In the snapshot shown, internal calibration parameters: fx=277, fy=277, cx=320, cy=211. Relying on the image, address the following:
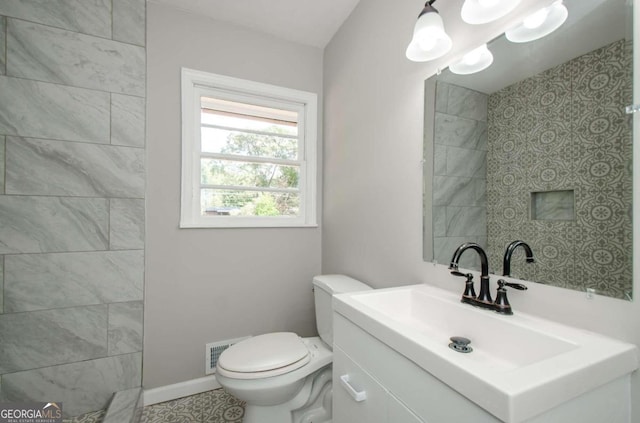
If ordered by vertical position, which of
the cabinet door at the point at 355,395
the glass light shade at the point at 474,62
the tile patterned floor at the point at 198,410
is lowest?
the tile patterned floor at the point at 198,410

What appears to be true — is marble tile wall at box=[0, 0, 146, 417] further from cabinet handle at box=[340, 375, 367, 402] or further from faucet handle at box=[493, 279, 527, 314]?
faucet handle at box=[493, 279, 527, 314]

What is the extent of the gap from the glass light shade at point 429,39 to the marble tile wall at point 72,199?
162 centimetres

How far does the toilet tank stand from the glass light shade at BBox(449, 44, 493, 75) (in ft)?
3.70

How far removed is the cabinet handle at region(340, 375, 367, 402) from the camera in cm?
85

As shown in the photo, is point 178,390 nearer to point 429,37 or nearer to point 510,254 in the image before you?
point 510,254

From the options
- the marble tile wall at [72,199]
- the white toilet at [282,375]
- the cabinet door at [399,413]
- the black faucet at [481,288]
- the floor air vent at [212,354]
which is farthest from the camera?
the floor air vent at [212,354]

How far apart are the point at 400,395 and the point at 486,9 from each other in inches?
46.2

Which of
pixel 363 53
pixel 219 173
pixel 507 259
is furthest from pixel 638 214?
pixel 219 173

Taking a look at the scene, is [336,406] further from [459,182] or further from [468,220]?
[459,182]

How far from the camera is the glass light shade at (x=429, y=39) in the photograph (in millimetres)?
1005

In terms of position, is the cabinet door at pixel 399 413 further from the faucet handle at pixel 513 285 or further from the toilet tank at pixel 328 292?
the toilet tank at pixel 328 292

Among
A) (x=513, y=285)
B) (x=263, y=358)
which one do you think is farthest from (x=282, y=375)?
(x=513, y=285)

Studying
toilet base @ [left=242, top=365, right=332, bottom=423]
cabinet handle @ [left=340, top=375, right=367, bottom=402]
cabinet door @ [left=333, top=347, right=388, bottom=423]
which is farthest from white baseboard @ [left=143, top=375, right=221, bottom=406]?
cabinet handle @ [left=340, top=375, right=367, bottom=402]

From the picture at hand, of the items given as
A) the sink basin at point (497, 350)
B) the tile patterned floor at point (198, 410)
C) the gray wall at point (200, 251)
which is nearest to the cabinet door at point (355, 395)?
the sink basin at point (497, 350)
